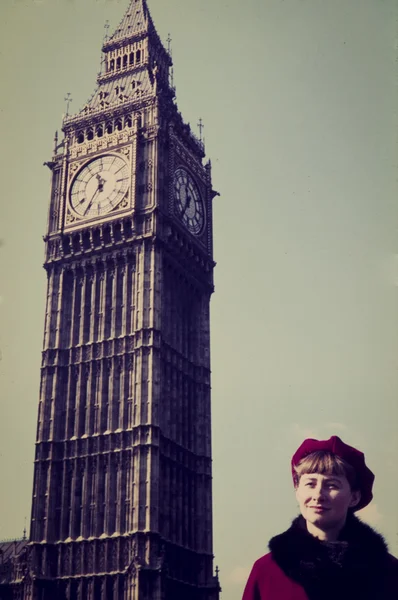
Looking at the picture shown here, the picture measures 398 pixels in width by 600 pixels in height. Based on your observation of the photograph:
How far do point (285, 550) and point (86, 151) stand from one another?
212 feet

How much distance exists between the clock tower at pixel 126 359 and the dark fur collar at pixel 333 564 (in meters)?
47.8

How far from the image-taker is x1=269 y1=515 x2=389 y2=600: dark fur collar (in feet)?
27.8

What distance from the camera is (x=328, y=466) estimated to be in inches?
360

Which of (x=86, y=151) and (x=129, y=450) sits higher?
(x=86, y=151)

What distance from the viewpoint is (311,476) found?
9.20m

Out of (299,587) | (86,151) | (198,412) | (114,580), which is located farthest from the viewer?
(86,151)

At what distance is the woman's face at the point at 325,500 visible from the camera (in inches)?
357

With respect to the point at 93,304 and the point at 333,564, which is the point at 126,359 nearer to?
the point at 93,304

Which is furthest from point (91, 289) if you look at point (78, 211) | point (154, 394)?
point (154, 394)

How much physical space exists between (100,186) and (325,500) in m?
60.9

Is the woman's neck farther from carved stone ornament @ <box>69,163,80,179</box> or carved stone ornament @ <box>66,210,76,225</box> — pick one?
carved stone ornament @ <box>69,163,80,179</box>

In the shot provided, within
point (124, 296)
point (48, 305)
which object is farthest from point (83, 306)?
point (124, 296)

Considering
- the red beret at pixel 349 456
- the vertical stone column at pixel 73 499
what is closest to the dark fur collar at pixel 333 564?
the red beret at pixel 349 456

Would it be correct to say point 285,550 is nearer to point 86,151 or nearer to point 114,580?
point 114,580
